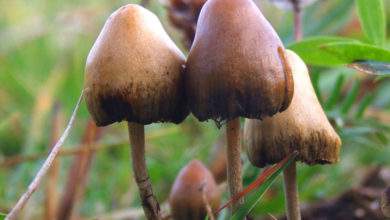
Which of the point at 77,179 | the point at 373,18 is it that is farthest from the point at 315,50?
the point at 77,179

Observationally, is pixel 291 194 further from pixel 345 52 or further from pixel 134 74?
pixel 134 74

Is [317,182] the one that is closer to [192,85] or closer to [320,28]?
[320,28]

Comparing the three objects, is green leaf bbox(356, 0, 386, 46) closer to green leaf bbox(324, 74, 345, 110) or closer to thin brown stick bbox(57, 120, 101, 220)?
green leaf bbox(324, 74, 345, 110)

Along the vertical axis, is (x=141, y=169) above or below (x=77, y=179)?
above

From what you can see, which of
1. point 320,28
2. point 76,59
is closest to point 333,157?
point 320,28

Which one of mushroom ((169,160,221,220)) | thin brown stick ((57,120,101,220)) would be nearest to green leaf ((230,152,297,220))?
mushroom ((169,160,221,220))

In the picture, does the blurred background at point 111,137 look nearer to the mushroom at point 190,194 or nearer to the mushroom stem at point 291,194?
the mushroom at point 190,194
